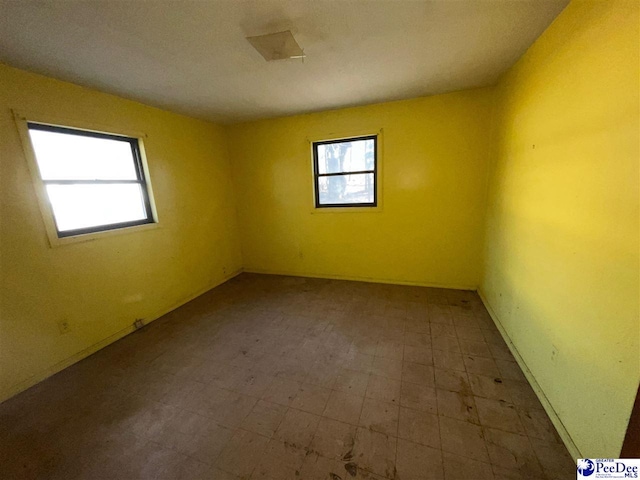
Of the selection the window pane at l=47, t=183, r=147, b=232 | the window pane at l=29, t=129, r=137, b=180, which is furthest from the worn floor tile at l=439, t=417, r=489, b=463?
the window pane at l=29, t=129, r=137, b=180

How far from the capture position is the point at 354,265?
3707 mm

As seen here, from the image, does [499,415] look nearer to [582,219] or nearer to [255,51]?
[582,219]

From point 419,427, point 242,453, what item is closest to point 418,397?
point 419,427

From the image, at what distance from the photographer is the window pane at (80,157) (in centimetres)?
203

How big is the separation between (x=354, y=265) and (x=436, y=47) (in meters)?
2.66

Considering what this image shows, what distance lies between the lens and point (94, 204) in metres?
2.39

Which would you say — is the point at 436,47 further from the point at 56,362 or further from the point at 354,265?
the point at 56,362

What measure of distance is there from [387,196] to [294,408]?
2.64 m

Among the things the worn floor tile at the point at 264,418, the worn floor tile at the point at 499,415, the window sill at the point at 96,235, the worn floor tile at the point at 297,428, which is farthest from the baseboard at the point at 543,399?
the window sill at the point at 96,235

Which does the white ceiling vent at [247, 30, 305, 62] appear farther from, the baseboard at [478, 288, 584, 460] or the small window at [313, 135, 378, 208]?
the baseboard at [478, 288, 584, 460]

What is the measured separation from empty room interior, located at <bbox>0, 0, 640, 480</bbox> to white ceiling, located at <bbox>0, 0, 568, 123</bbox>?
0.07ft

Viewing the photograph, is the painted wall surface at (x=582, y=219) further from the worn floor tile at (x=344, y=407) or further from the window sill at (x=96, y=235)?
the window sill at (x=96, y=235)

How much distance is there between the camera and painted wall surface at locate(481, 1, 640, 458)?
0.99 metres

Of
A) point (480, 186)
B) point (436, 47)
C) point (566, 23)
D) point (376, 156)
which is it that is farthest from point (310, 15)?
point (480, 186)
